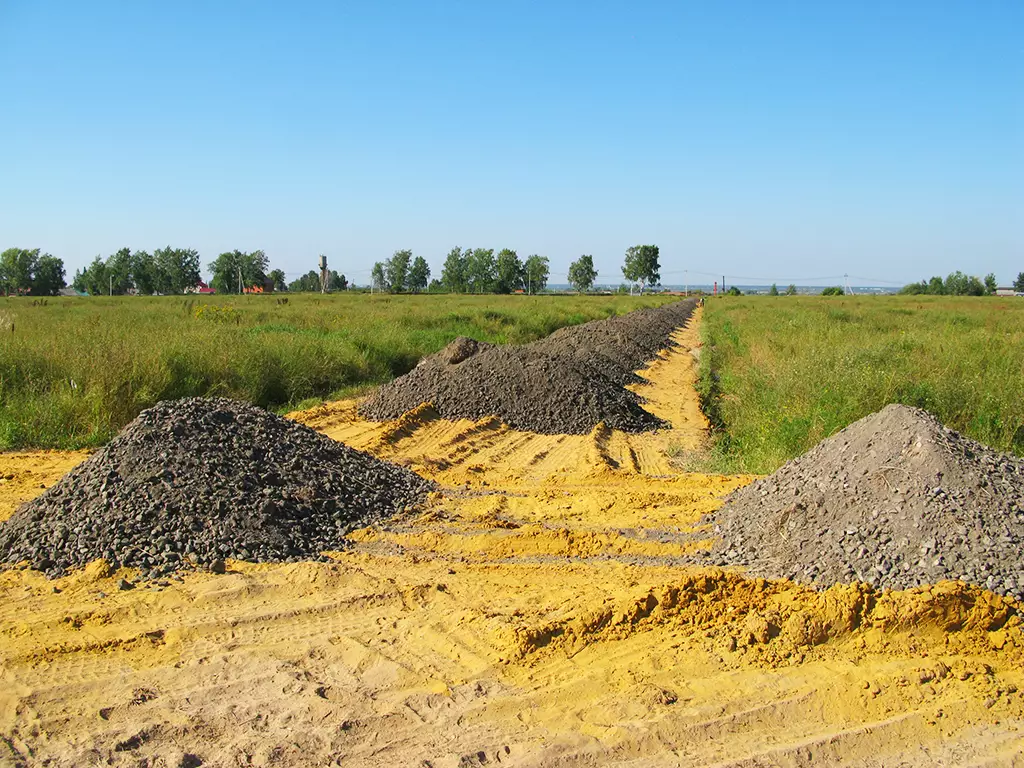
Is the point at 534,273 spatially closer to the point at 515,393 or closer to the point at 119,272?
the point at 119,272

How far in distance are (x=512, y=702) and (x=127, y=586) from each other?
8.78ft

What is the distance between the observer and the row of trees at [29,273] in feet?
207

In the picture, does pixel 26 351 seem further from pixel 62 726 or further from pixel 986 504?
pixel 986 504

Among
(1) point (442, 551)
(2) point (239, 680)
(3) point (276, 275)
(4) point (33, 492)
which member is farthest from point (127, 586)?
(3) point (276, 275)

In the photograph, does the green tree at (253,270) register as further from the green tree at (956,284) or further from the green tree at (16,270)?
the green tree at (956,284)

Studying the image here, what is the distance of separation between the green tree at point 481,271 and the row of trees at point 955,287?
162 ft

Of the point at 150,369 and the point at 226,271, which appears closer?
the point at 150,369

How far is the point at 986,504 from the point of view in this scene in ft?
15.7

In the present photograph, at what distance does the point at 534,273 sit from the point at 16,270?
56507 mm

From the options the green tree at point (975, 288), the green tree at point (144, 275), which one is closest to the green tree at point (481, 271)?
the green tree at point (144, 275)

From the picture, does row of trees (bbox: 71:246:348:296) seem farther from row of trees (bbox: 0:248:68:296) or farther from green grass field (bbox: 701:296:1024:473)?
green grass field (bbox: 701:296:1024:473)

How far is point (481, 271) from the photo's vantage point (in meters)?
95.5

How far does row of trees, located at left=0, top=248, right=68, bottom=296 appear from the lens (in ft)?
207

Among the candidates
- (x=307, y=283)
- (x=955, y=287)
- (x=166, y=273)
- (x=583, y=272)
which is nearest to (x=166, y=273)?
(x=166, y=273)
